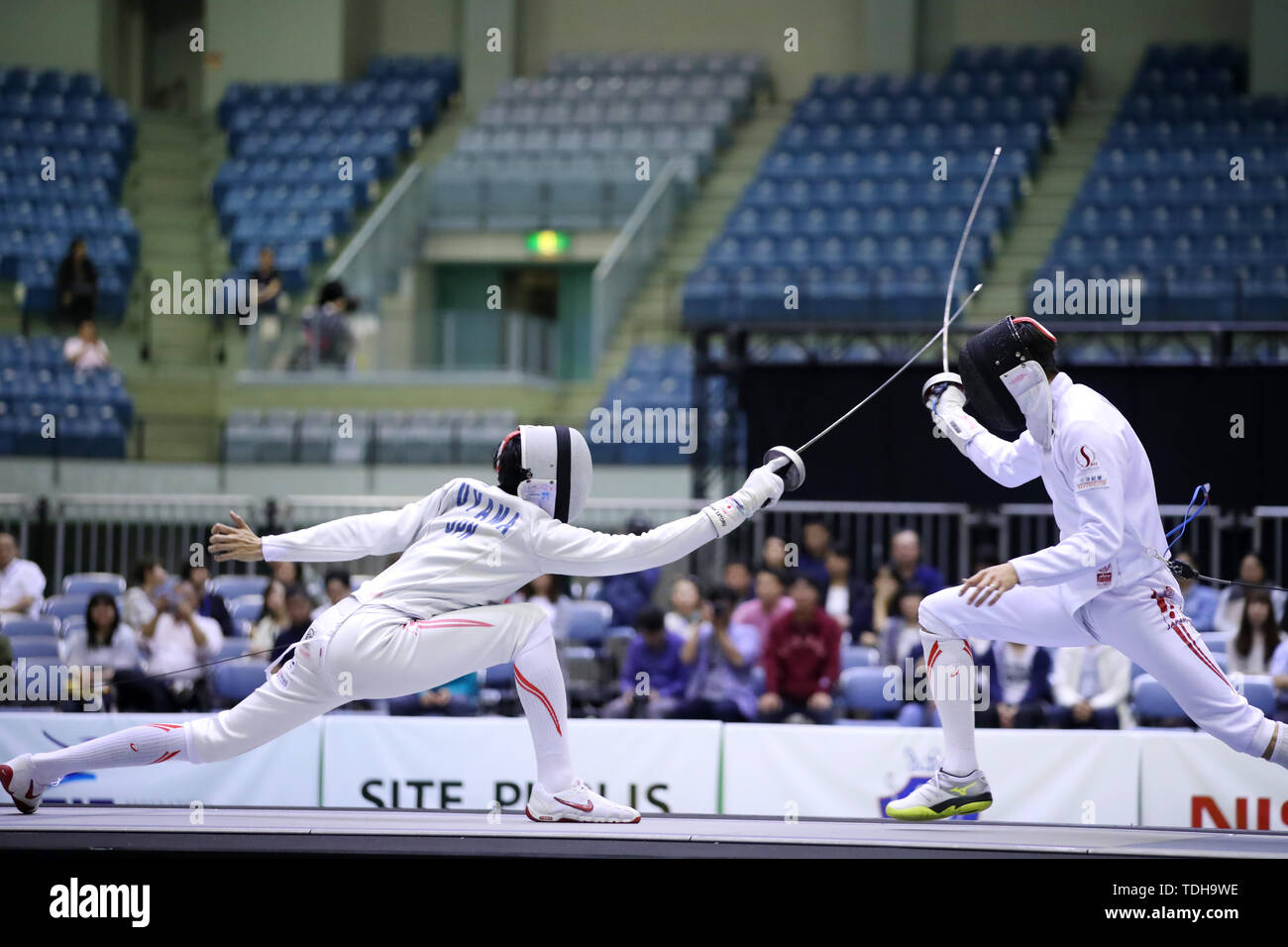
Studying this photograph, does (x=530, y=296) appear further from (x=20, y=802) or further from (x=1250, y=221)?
(x=20, y=802)

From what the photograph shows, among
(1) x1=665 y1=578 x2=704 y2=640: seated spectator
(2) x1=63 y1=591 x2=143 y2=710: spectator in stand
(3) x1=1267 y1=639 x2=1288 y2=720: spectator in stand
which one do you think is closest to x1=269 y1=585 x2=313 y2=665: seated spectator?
(2) x1=63 y1=591 x2=143 y2=710: spectator in stand

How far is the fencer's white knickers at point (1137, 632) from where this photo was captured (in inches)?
190

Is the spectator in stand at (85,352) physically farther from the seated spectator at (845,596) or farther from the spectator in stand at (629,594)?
the seated spectator at (845,596)

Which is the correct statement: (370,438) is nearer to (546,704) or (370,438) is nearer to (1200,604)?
(1200,604)

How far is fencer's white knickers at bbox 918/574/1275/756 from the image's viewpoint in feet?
15.9

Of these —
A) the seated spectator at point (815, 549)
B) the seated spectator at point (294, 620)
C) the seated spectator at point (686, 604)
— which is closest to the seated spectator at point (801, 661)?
the seated spectator at point (686, 604)

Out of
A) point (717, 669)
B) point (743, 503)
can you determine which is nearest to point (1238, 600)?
point (717, 669)

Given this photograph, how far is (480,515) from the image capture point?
5242mm

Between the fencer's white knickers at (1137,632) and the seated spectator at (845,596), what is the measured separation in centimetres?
410

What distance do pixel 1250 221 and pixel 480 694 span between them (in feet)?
33.0

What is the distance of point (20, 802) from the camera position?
17.0ft

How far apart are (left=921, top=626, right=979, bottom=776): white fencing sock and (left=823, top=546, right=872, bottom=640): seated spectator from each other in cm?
398

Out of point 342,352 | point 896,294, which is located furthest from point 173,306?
point 896,294

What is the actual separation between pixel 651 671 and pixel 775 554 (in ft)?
4.64
